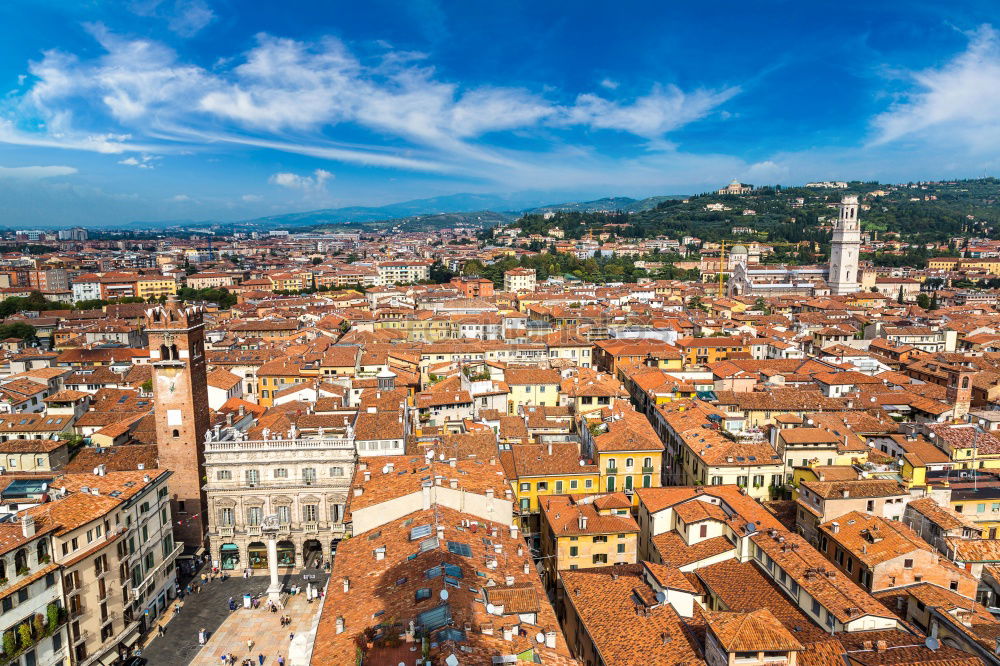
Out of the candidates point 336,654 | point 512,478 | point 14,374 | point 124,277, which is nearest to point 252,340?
point 14,374


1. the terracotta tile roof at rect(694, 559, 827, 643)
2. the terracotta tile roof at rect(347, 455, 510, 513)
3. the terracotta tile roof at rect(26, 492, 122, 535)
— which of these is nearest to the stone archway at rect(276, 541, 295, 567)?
the terracotta tile roof at rect(347, 455, 510, 513)

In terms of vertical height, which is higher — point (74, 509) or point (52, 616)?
point (74, 509)

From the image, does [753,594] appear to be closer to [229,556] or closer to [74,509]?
[229,556]

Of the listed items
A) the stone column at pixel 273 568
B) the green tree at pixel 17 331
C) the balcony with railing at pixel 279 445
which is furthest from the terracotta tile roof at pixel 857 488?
the green tree at pixel 17 331

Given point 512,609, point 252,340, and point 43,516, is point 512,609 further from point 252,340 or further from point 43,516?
point 252,340

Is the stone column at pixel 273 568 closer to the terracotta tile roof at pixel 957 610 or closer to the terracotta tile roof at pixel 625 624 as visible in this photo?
the terracotta tile roof at pixel 625 624

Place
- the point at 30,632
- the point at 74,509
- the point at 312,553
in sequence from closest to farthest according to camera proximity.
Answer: the point at 30,632 → the point at 74,509 → the point at 312,553

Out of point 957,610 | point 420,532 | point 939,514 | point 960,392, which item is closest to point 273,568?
point 420,532
